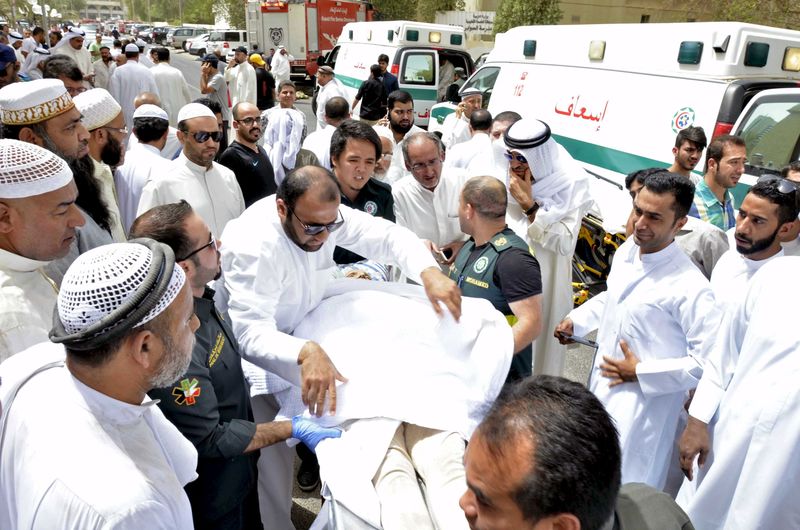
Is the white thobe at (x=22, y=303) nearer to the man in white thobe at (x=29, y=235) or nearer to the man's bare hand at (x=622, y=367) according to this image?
the man in white thobe at (x=29, y=235)

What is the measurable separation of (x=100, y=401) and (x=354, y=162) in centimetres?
272

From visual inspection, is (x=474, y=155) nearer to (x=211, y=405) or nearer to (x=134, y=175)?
(x=134, y=175)

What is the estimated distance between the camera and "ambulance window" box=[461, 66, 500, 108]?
905cm

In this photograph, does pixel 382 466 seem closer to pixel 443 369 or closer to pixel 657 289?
pixel 443 369

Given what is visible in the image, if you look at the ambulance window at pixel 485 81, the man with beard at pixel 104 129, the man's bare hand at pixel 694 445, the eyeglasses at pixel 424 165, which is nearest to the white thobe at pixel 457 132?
the ambulance window at pixel 485 81

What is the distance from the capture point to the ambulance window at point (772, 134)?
4965mm

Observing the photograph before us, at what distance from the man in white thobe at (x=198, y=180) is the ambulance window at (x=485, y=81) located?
5.70m

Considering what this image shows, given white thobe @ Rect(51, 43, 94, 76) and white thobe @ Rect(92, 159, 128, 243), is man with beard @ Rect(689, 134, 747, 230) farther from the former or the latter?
white thobe @ Rect(51, 43, 94, 76)

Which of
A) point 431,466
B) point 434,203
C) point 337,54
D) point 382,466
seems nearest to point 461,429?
point 431,466

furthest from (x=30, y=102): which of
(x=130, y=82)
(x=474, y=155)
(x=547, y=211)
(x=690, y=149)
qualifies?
(x=130, y=82)

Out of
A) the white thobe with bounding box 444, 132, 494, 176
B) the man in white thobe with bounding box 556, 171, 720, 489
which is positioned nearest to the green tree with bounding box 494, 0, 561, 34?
the white thobe with bounding box 444, 132, 494, 176

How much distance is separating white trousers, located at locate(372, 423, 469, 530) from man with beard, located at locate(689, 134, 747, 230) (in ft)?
10.5

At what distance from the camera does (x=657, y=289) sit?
8.89 ft

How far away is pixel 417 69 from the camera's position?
12.3m
